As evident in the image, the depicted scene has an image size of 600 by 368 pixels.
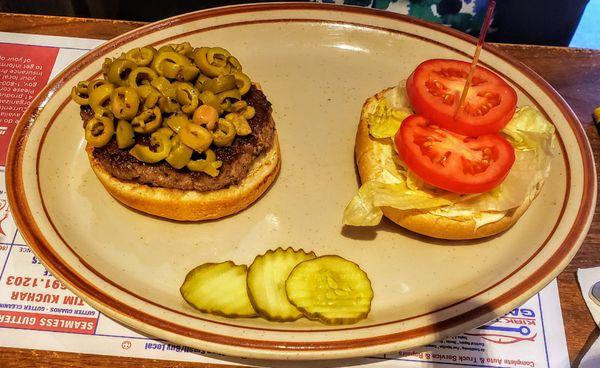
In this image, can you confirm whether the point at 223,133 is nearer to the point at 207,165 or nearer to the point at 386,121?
the point at 207,165

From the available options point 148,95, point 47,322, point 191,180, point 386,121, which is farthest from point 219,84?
point 47,322

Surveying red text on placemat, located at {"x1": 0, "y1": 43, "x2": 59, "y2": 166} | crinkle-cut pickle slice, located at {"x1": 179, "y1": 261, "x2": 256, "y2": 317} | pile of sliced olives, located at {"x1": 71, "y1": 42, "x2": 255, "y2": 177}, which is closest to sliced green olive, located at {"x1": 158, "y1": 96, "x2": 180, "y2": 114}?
pile of sliced olives, located at {"x1": 71, "y1": 42, "x2": 255, "y2": 177}

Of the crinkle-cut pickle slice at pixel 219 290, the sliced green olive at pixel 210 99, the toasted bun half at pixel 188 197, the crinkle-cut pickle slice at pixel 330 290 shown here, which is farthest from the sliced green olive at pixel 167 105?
the crinkle-cut pickle slice at pixel 330 290

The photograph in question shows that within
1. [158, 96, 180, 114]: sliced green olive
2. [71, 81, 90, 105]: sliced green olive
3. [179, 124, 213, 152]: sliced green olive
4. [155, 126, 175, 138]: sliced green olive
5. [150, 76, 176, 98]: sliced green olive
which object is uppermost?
[150, 76, 176, 98]: sliced green olive

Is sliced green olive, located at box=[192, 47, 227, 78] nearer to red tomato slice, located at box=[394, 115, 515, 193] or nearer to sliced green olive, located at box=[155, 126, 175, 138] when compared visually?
sliced green olive, located at box=[155, 126, 175, 138]

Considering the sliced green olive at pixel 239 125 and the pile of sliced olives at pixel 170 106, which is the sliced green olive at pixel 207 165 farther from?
the sliced green olive at pixel 239 125

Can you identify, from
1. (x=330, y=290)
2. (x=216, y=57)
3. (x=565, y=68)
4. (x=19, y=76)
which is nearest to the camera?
(x=330, y=290)
